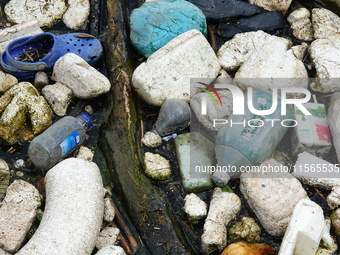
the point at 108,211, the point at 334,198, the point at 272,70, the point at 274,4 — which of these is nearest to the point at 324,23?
the point at 274,4

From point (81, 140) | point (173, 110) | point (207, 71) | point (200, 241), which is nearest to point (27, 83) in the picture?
point (81, 140)

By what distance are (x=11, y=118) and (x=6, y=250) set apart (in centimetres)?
111

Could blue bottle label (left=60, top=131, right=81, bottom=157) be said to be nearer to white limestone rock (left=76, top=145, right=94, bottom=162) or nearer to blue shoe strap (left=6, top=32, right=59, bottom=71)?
white limestone rock (left=76, top=145, right=94, bottom=162)

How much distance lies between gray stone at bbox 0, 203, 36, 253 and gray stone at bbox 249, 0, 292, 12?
115 inches

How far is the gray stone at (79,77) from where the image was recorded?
3795 millimetres

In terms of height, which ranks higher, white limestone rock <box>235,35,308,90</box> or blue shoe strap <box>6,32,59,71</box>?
blue shoe strap <box>6,32,59,71</box>

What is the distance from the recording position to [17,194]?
329 centimetres

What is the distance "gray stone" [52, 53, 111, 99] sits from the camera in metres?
3.79

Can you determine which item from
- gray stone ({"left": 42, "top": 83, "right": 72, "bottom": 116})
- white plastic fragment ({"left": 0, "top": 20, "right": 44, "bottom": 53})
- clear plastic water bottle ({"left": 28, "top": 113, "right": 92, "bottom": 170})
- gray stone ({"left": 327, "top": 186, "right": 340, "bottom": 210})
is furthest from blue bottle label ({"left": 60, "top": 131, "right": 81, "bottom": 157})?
gray stone ({"left": 327, "top": 186, "right": 340, "bottom": 210})

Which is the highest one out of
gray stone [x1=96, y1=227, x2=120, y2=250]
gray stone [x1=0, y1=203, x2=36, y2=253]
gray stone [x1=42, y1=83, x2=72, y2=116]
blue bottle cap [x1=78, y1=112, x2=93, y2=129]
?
gray stone [x1=42, y1=83, x2=72, y2=116]

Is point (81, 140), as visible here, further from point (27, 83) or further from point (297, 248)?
point (297, 248)

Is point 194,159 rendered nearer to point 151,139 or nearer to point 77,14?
point 151,139

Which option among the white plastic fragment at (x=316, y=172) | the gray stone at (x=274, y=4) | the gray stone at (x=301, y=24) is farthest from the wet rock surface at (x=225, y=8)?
the white plastic fragment at (x=316, y=172)

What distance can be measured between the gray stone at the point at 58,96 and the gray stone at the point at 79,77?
64 millimetres
